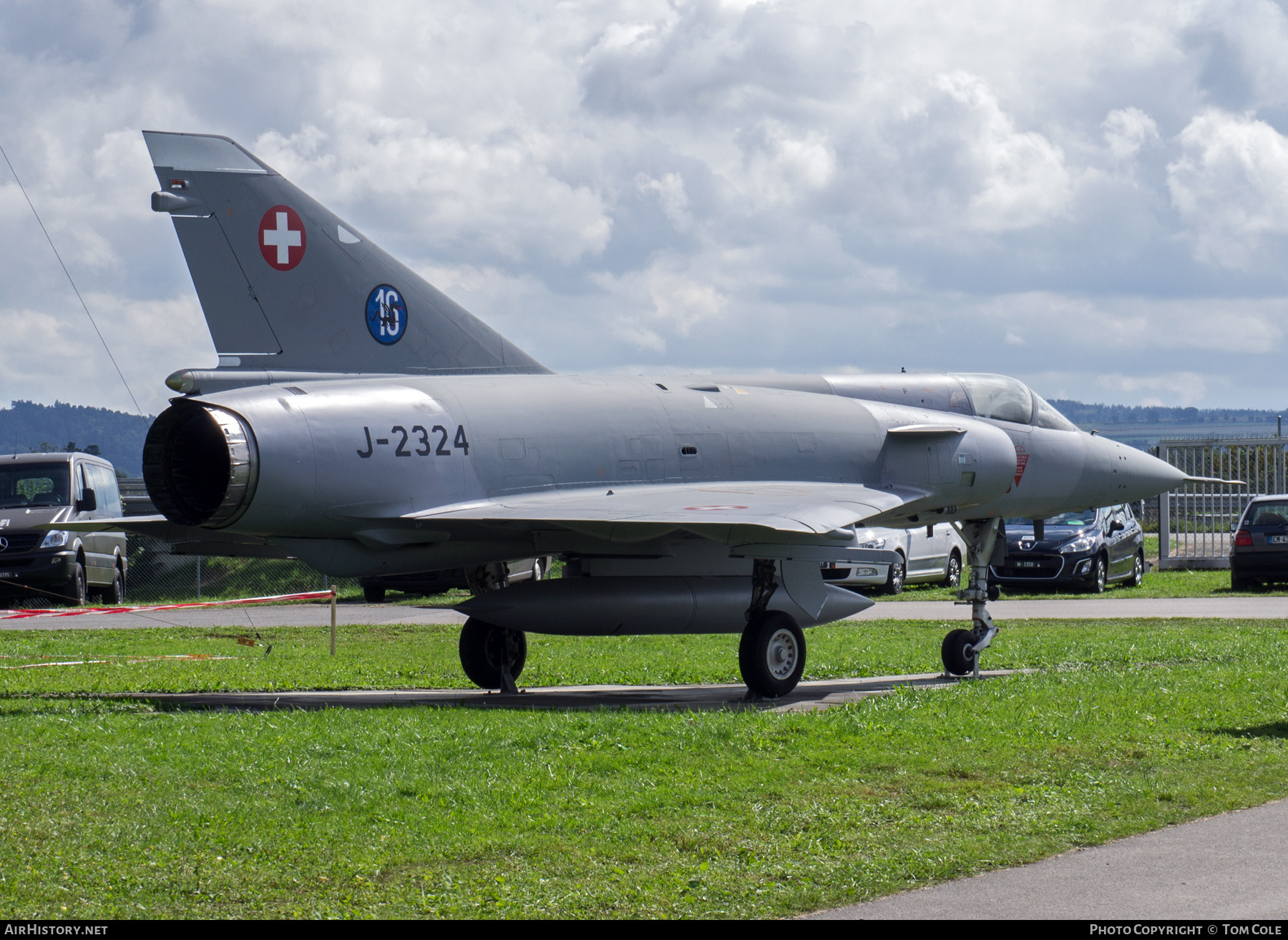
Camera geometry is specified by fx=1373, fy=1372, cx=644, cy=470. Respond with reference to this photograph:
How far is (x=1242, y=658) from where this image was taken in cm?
1388

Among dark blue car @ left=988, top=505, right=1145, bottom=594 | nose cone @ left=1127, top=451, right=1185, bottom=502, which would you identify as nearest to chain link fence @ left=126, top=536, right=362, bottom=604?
dark blue car @ left=988, top=505, right=1145, bottom=594

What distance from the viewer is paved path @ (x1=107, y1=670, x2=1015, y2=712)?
11.7m

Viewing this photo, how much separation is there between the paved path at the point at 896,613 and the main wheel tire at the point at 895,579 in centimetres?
112

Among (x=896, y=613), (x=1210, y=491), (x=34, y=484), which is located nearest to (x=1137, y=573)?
(x=1210, y=491)

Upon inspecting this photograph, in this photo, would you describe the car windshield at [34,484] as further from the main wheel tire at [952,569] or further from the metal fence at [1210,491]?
the metal fence at [1210,491]

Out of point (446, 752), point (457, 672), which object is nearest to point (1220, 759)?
point (446, 752)

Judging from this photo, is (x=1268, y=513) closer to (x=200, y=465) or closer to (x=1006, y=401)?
(x=1006, y=401)

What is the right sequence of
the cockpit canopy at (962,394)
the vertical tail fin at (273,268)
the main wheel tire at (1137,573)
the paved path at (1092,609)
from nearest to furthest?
the vertical tail fin at (273,268) → the cockpit canopy at (962,394) → the paved path at (1092,609) → the main wheel tire at (1137,573)

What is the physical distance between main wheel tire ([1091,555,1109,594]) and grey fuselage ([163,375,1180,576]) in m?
10.6

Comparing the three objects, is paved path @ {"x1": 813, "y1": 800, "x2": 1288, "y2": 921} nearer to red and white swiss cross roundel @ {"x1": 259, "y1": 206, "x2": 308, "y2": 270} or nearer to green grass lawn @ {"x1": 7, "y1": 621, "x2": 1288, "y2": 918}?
green grass lawn @ {"x1": 7, "y1": 621, "x2": 1288, "y2": 918}

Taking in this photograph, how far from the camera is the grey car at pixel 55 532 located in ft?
78.3

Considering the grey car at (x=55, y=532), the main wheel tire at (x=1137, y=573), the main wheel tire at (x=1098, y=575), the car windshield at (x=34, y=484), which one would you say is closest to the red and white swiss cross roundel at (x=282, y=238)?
the grey car at (x=55, y=532)
